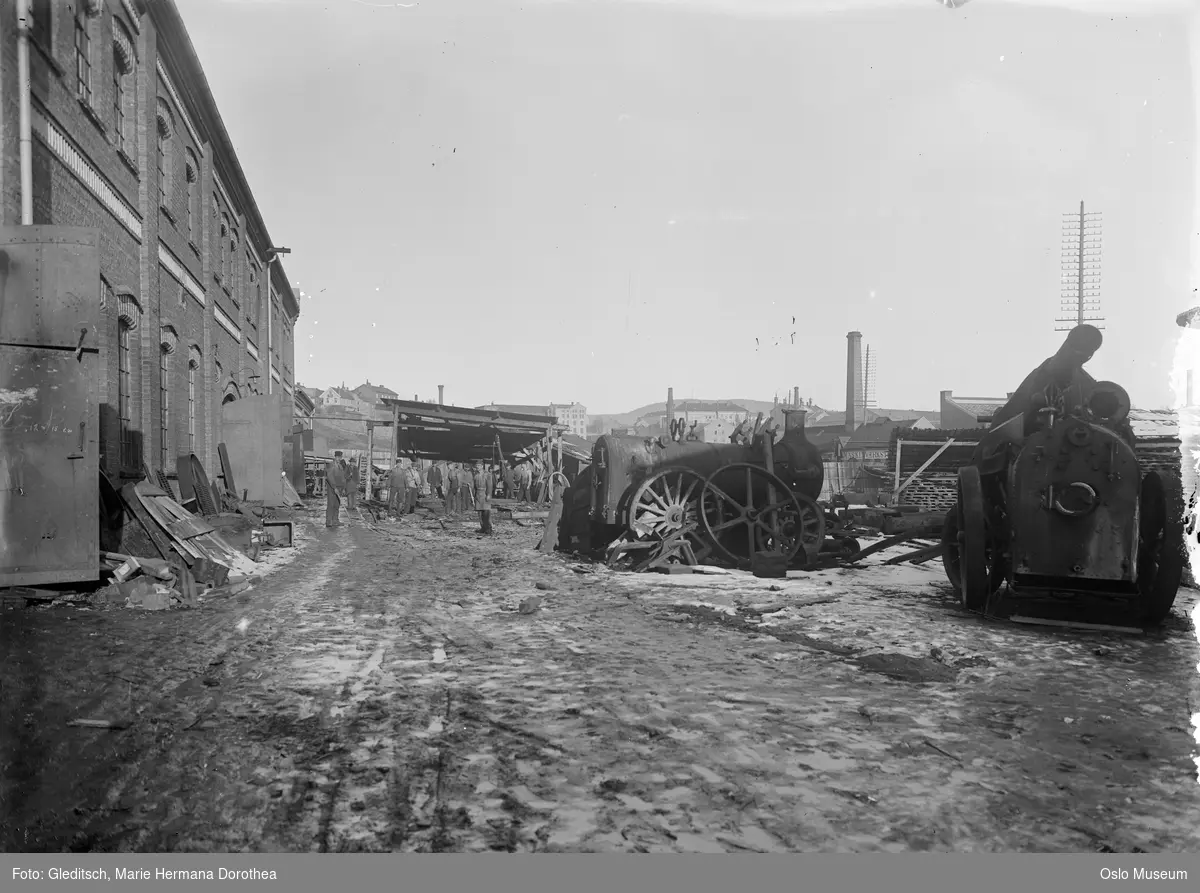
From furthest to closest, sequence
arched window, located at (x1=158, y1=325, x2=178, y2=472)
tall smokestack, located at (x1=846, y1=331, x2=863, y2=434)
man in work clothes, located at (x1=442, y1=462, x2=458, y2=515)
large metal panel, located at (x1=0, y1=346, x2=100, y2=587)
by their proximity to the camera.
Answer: tall smokestack, located at (x1=846, y1=331, x2=863, y2=434) < man in work clothes, located at (x1=442, y1=462, x2=458, y2=515) < arched window, located at (x1=158, y1=325, x2=178, y2=472) < large metal panel, located at (x1=0, y1=346, x2=100, y2=587)

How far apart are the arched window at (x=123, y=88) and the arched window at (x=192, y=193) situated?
3054 mm

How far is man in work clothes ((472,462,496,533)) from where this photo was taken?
15523 mm

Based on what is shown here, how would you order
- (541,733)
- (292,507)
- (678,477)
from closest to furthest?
(541,733), (678,477), (292,507)

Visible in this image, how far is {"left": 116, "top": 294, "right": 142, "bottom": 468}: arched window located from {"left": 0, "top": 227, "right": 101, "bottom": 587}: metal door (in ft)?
12.4

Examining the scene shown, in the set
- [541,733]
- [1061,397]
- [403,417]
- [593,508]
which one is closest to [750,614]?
[1061,397]

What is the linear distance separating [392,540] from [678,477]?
6162 millimetres

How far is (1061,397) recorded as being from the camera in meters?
5.98

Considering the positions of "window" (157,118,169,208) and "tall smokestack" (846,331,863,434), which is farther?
"tall smokestack" (846,331,863,434)

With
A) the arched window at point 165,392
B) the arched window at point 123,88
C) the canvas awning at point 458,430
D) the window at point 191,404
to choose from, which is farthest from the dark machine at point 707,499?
the canvas awning at point 458,430

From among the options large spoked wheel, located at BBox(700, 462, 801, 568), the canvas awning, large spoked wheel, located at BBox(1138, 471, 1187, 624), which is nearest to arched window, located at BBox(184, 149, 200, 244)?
the canvas awning

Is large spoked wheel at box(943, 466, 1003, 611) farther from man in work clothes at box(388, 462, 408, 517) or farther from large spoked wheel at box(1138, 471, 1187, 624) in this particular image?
man in work clothes at box(388, 462, 408, 517)

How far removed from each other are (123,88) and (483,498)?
10258 mm

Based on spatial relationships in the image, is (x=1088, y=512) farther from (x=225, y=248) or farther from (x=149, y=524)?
(x=225, y=248)

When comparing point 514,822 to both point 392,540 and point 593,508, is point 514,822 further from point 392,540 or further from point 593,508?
point 392,540
